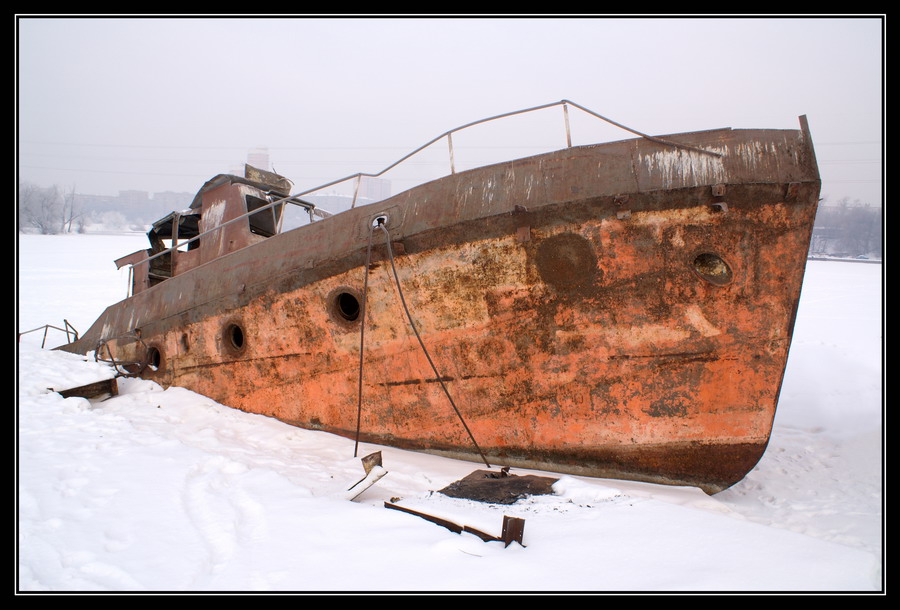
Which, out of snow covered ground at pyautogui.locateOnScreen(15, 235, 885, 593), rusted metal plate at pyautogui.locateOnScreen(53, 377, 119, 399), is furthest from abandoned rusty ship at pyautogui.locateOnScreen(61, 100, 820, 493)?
rusted metal plate at pyautogui.locateOnScreen(53, 377, 119, 399)

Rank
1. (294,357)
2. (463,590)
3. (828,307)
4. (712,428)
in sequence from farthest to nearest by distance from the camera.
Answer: (828,307), (294,357), (712,428), (463,590)

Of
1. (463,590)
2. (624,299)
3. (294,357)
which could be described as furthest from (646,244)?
(294,357)

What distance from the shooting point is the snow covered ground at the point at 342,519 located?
96.6 inches

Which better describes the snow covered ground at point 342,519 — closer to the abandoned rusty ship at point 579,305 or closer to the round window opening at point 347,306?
the abandoned rusty ship at point 579,305

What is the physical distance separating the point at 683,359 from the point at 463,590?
2691 mm

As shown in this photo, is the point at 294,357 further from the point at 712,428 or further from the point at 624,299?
the point at 712,428

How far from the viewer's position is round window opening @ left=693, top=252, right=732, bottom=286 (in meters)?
4.10

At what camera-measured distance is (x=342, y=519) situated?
10.3ft

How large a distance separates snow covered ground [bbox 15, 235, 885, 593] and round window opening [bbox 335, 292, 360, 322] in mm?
1308

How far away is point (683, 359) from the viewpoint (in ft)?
13.6

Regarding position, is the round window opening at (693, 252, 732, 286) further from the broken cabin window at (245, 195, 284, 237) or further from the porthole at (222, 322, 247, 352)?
the broken cabin window at (245, 195, 284, 237)

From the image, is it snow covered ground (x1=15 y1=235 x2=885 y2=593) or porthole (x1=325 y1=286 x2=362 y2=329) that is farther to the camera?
porthole (x1=325 y1=286 x2=362 y2=329)

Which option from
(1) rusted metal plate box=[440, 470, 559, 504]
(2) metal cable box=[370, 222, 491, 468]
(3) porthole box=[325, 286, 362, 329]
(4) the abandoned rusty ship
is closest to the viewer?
(1) rusted metal plate box=[440, 470, 559, 504]

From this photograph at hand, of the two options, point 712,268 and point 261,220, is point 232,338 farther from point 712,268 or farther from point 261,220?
point 712,268
